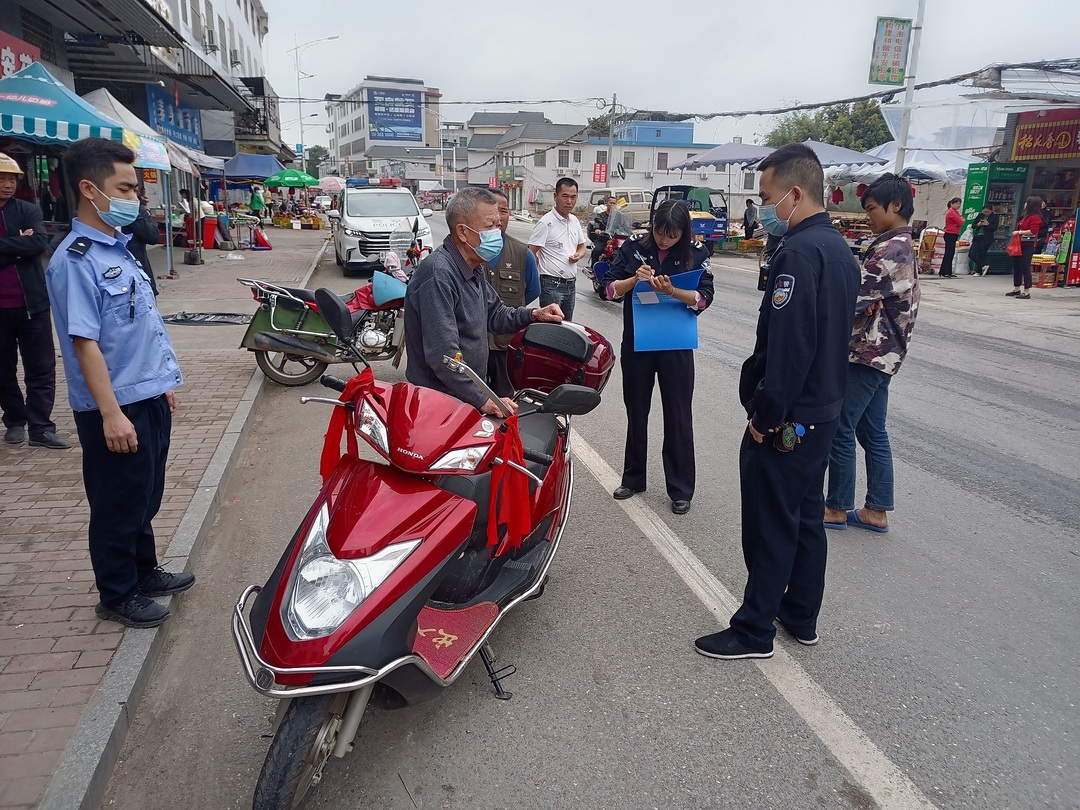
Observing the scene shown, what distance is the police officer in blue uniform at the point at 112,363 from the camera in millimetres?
2875

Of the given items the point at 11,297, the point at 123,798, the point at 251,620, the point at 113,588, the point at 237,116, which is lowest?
the point at 123,798

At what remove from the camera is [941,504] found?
4.95m

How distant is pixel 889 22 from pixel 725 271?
7040mm

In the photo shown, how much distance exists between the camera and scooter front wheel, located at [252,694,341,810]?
7.31 feet

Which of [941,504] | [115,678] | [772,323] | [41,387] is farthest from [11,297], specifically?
[941,504]

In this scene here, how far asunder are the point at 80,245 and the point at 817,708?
10.9 ft

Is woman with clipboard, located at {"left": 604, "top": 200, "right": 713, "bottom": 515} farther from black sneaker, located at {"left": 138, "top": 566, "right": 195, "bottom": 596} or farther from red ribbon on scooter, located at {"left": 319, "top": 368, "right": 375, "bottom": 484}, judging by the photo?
black sneaker, located at {"left": 138, "top": 566, "right": 195, "bottom": 596}

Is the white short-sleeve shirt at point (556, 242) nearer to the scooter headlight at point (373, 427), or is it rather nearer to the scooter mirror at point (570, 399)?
the scooter mirror at point (570, 399)

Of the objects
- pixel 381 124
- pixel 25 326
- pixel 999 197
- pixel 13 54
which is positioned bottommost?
pixel 25 326

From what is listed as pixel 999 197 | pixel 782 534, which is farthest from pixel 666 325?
pixel 999 197

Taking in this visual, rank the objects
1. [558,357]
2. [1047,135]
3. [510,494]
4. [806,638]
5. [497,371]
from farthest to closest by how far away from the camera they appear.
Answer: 1. [1047,135]
2. [497,371]
3. [558,357]
4. [806,638]
5. [510,494]

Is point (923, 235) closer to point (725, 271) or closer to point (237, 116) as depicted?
point (725, 271)

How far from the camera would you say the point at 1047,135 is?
60.1ft

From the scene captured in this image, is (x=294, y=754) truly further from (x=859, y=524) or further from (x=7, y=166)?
(x=7, y=166)
